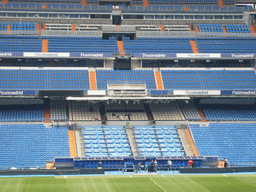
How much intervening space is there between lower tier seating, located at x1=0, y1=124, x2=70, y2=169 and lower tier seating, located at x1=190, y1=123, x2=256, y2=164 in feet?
45.3

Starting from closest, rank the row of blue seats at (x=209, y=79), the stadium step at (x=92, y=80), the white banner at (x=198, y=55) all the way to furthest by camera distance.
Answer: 1. the stadium step at (x=92, y=80)
2. the row of blue seats at (x=209, y=79)
3. the white banner at (x=198, y=55)

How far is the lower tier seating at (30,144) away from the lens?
41.7 metres

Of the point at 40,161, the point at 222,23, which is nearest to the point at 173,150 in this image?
the point at 40,161

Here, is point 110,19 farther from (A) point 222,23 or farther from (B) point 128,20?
(A) point 222,23

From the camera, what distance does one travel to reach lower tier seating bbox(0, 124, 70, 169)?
41688mm

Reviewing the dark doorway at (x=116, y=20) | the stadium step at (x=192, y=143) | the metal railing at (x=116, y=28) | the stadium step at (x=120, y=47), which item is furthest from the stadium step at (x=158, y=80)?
the dark doorway at (x=116, y=20)

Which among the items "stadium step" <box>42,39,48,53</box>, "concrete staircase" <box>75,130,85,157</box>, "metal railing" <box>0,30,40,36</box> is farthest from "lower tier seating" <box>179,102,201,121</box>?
"metal railing" <box>0,30,40,36</box>

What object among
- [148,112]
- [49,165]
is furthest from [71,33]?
[49,165]

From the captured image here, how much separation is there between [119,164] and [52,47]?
60.4ft

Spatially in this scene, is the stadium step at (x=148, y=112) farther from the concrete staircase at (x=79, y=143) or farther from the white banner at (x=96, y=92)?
the concrete staircase at (x=79, y=143)

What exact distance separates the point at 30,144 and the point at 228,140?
20049 mm

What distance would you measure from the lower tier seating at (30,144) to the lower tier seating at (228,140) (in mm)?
13818

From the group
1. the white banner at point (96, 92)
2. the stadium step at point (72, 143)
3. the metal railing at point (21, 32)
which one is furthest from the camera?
the metal railing at point (21, 32)

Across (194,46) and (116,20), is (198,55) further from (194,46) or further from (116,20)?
→ (116,20)
